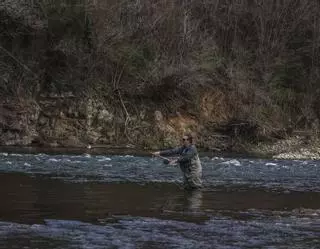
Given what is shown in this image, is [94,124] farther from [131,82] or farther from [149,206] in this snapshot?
[149,206]

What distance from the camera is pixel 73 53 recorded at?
1468 inches

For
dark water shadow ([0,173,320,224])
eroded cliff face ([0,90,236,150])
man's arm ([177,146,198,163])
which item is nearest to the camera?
dark water shadow ([0,173,320,224])

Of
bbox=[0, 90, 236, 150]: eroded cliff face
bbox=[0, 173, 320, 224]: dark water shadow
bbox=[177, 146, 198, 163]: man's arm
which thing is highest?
bbox=[177, 146, 198, 163]: man's arm

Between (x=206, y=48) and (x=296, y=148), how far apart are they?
328 inches

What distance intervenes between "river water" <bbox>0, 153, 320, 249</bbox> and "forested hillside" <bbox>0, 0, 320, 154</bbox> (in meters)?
10.9

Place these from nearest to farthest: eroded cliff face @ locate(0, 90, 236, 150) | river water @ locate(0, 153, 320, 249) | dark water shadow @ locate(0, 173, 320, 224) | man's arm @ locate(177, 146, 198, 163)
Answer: river water @ locate(0, 153, 320, 249) < dark water shadow @ locate(0, 173, 320, 224) < man's arm @ locate(177, 146, 198, 163) < eroded cliff face @ locate(0, 90, 236, 150)

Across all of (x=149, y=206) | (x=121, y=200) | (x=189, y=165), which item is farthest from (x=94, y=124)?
(x=149, y=206)

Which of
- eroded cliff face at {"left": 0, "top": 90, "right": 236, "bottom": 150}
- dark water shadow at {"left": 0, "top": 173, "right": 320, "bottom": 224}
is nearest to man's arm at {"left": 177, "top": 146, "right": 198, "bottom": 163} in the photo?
dark water shadow at {"left": 0, "top": 173, "right": 320, "bottom": 224}

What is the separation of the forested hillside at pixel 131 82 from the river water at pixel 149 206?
10.9 meters

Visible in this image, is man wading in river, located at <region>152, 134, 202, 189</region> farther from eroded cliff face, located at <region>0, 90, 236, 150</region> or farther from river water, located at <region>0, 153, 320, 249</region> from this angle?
eroded cliff face, located at <region>0, 90, 236, 150</region>

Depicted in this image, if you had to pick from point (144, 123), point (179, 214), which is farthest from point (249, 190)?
point (144, 123)

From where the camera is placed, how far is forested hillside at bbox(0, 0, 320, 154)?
117 ft

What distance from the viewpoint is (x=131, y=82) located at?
125 ft

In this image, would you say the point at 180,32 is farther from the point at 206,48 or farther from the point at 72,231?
the point at 72,231
